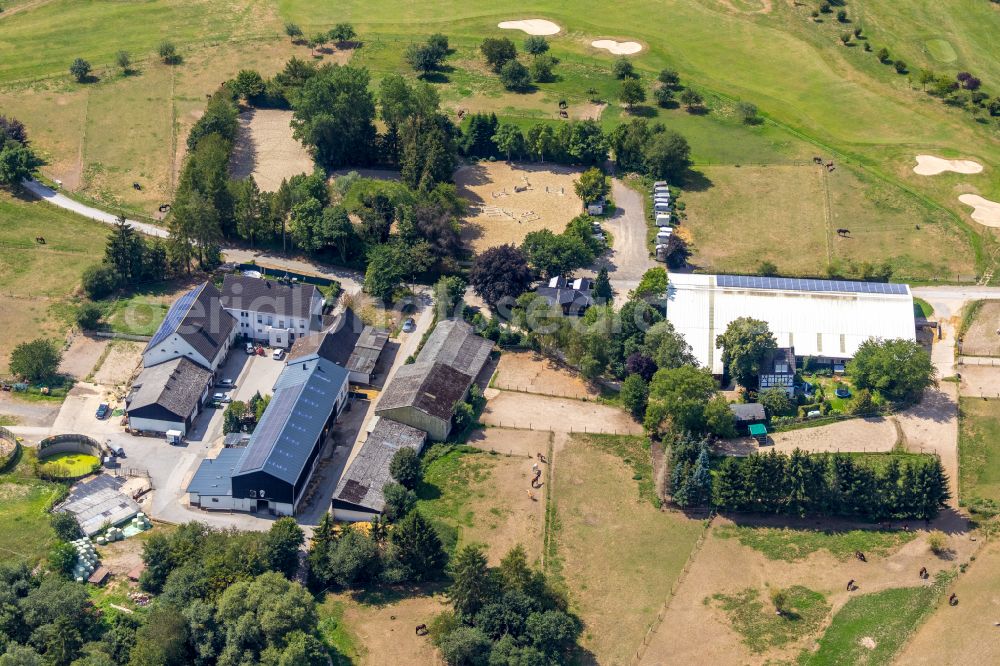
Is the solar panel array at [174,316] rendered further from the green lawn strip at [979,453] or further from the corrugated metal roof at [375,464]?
the green lawn strip at [979,453]

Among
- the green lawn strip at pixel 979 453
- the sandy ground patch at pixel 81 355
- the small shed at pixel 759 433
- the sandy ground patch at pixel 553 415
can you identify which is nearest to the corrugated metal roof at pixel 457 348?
the sandy ground patch at pixel 553 415

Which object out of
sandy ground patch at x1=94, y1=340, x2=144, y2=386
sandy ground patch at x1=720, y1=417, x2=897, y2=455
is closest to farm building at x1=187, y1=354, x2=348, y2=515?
sandy ground patch at x1=94, y1=340, x2=144, y2=386

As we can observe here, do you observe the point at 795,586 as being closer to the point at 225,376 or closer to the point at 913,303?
the point at 913,303

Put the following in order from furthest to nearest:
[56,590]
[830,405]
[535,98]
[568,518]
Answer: [535,98] → [830,405] → [568,518] → [56,590]

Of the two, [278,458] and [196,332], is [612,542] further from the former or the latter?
[196,332]

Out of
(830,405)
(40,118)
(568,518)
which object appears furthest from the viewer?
(40,118)

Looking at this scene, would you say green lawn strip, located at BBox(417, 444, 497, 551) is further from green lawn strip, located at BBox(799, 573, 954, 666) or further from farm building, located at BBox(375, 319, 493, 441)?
green lawn strip, located at BBox(799, 573, 954, 666)

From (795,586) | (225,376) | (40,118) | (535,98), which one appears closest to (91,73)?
(40,118)
